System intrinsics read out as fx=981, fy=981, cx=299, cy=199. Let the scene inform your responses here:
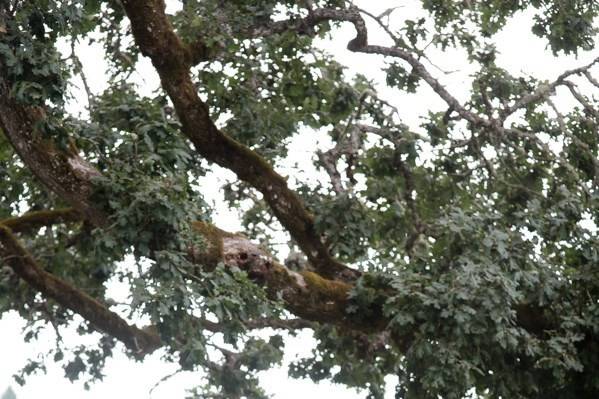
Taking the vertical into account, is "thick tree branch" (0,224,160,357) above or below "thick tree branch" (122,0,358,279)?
below

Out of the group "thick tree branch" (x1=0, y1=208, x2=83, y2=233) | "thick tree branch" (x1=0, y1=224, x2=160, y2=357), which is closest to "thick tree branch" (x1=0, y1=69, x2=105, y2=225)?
"thick tree branch" (x1=0, y1=208, x2=83, y2=233)

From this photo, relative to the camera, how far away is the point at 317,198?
8469 mm

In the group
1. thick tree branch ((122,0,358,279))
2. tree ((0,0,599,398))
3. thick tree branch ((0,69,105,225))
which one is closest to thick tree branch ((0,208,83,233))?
tree ((0,0,599,398))

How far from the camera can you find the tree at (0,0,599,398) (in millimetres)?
6309

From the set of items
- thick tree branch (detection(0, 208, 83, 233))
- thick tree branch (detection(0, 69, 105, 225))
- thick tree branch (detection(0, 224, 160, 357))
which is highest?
thick tree branch (detection(0, 208, 83, 233))

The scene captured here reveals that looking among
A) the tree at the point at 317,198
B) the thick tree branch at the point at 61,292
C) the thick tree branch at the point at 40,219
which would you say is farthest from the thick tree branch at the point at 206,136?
the thick tree branch at the point at 61,292

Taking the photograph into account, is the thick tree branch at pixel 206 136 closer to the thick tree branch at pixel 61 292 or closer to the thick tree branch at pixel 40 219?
the thick tree branch at pixel 40 219

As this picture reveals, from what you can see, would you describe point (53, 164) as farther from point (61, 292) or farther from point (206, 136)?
point (61, 292)

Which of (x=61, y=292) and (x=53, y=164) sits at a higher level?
(x=61, y=292)

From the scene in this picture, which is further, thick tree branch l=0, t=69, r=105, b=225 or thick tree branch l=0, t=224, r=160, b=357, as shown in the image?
thick tree branch l=0, t=224, r=160, b=357

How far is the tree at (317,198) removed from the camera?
20.7 feet

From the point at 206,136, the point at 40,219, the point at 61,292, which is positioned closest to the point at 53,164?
the point at 206,136

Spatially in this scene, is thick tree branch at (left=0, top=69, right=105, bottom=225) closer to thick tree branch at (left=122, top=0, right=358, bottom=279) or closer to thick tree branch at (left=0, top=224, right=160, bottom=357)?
thick tree branch at (left=122, top=0, right=358, bottom=279)

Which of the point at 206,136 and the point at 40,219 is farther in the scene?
the point at 40,219
